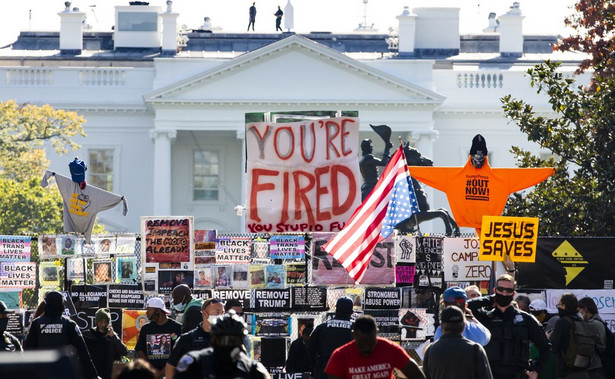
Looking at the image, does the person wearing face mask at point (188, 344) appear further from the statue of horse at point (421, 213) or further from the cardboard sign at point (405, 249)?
the statue of horse at point (421, 213)

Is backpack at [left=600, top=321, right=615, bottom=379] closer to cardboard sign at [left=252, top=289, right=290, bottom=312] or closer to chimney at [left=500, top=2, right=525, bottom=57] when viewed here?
cardboard sign at [left=252, top=289, right=290, bottom=312]

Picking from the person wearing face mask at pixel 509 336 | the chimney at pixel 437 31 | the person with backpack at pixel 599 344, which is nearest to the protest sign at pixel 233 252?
the person with backpack at pixel 599 344

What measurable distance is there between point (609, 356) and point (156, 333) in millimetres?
3725

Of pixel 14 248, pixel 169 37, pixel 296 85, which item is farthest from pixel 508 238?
pixel 169 37

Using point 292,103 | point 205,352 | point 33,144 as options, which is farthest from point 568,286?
point 292,103

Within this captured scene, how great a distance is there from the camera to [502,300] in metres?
10.2

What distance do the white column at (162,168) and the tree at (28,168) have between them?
8.70 metres

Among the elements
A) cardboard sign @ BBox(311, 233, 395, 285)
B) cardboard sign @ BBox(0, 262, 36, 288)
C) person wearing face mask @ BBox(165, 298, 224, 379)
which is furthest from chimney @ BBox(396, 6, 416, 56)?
person wearing face mask @ BBox(165, 298, 224, 379)

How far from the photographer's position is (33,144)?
46.4m

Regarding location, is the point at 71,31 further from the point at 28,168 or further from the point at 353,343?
the point at 353,343

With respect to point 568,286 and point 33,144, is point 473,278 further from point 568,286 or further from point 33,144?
point 33,144

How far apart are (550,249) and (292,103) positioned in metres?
41.9

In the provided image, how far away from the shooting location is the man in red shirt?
801 cm

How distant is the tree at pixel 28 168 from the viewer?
42.9m
